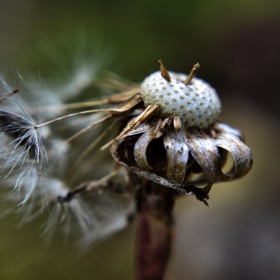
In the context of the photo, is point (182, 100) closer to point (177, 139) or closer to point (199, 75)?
point (177, 139)

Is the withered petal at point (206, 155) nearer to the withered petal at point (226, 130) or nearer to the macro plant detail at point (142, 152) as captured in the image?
the macro plant detail at point (142, 152)

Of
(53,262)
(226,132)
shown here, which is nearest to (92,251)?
(53,262)

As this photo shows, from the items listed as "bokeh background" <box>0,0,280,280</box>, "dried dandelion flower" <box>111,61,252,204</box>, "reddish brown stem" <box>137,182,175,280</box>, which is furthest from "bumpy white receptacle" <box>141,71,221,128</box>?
"bokeh background" <box>0,0,280,280</box>

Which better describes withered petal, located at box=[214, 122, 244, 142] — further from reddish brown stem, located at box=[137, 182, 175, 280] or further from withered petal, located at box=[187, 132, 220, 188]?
reddish brown stem, located at box=[137, 182, 175, 280]

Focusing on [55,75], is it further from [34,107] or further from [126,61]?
[34,107]

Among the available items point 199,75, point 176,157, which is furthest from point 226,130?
point 199,75
